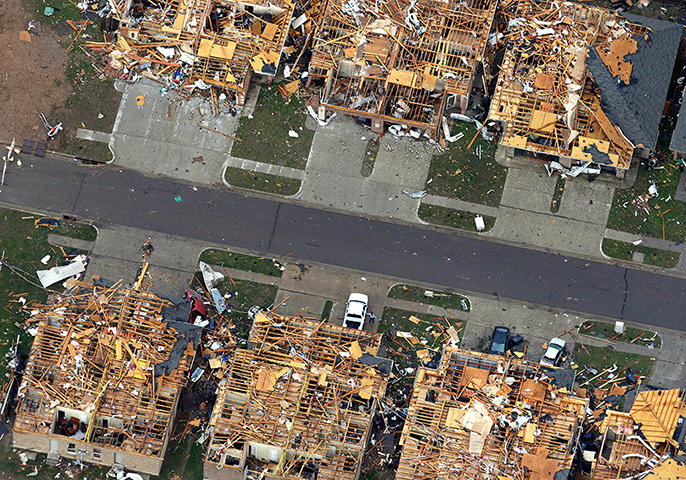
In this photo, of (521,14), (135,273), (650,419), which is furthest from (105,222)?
(650,419)

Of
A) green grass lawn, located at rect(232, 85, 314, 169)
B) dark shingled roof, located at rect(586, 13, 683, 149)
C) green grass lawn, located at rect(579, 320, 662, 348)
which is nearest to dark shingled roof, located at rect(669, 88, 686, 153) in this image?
dark shingled roof, located at rect(586, 13, 683, 149)

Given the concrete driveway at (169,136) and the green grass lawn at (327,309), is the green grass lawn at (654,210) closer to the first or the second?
the green grass lawn at (327,309)

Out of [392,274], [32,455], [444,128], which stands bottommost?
[32,455]

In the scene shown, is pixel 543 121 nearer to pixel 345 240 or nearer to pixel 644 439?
pixel 345 240

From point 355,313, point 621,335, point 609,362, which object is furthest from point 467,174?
point 609,362

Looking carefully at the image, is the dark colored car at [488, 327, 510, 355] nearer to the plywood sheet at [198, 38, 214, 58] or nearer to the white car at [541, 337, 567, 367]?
the white car at [541, 337, 567, 367]

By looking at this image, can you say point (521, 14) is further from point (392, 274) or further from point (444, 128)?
point (392, 274)

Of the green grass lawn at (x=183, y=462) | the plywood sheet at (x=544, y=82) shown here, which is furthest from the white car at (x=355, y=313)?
the plywood sheet at (x=544, y=82)
